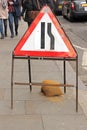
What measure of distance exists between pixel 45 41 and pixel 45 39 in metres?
0.03

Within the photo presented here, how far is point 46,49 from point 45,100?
0.90 metres

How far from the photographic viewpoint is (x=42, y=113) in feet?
21.1

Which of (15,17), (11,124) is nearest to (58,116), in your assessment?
(11,124)

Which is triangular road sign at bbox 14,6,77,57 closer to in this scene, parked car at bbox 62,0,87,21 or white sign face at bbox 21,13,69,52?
white sign face at bbox 21,13,69,52

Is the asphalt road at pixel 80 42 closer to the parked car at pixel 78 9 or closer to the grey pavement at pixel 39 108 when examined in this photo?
the parked car at pixel 78 9

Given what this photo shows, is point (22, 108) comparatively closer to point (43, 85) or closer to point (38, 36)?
point (43, 85)

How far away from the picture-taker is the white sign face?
6.69 metres

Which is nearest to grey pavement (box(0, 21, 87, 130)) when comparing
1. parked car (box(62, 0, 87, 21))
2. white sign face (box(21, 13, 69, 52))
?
white sign face (box(21, 13, 69, 52))

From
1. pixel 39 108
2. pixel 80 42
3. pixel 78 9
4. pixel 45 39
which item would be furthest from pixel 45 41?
pixel 78 9

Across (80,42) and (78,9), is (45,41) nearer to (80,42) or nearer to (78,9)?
(80,42)

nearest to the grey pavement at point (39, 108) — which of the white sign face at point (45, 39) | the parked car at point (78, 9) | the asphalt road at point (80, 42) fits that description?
the asphalt road at point (80, 42)

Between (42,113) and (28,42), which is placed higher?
(28,42)

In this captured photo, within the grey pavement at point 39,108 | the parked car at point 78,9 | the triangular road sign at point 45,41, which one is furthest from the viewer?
the parked car at point 78,9

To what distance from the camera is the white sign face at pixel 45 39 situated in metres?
6.69
